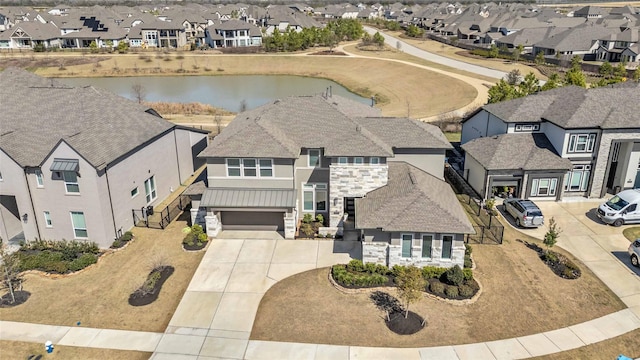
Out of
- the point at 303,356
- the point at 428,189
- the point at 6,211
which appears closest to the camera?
the point at 303,356

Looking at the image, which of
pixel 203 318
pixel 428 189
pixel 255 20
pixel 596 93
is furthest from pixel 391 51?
pixel 203 318

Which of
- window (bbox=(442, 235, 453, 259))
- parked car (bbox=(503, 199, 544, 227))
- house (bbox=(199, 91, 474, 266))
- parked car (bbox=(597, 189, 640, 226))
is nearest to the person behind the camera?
window (bbox=(442, 235, 453, 259))

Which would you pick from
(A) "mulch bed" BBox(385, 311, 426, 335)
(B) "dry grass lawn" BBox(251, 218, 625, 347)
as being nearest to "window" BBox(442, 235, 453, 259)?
(B) "dry grass lawn" BBox(251, 218, 625, 347)

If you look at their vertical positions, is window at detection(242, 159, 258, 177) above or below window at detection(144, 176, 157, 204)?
above

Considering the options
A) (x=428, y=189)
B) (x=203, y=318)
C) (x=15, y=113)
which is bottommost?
(x=203, y=318)

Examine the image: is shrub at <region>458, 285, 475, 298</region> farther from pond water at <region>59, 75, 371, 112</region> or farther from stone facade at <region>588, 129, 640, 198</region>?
pond water at <region>59, 75, 371, 112</region>

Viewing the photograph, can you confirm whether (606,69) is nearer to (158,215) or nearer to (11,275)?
(158,215)

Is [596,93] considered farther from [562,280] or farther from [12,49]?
[12,49]

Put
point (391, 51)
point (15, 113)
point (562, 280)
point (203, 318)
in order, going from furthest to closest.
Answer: point (391, 51)
point (15, 113)
point (562, 280)
point (203, 318)
